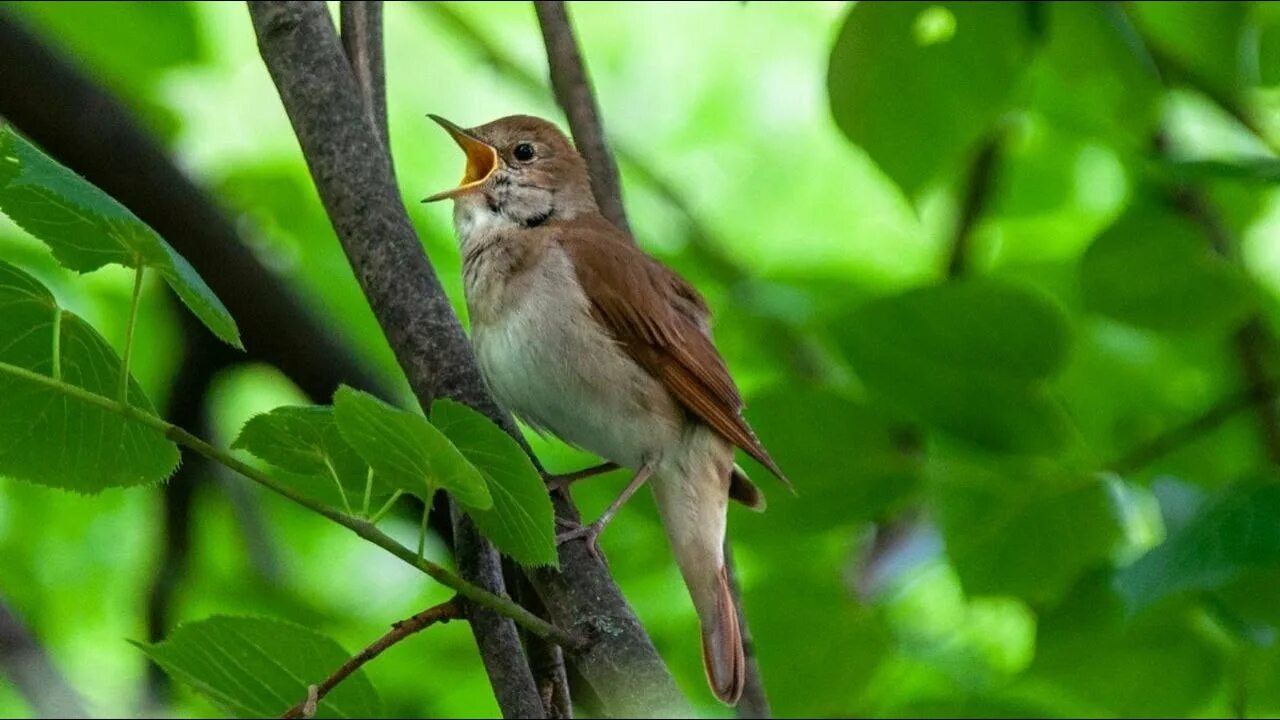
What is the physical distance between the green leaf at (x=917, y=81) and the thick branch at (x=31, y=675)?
7.44 ft

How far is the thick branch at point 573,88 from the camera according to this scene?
163 inches

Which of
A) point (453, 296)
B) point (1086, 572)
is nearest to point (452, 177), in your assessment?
point (453, 296)

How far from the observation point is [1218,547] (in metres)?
2.90

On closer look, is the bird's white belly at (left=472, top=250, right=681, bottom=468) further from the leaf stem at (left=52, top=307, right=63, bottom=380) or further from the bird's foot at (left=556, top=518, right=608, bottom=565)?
the leaf stem at (left=52, top=307, right=63, bottom=380)

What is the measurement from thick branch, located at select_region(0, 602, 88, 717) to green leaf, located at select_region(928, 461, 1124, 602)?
6.71ft

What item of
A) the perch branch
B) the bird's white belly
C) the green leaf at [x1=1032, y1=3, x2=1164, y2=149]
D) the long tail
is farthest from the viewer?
the bird's white belly

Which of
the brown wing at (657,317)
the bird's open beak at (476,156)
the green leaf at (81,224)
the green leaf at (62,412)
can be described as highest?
Answer: the green leaf at (81,224)

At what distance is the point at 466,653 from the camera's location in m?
5.80

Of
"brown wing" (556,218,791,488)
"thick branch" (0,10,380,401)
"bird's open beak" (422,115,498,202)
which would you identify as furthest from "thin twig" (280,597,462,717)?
"bird's open beak" (422,115,498,202)

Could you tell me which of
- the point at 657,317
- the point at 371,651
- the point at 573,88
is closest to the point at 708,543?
the point at 657,317

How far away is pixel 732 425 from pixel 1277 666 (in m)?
1.45

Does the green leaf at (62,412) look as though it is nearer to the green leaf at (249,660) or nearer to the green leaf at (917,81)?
the green leaf at (249,660)

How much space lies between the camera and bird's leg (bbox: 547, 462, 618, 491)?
376cm

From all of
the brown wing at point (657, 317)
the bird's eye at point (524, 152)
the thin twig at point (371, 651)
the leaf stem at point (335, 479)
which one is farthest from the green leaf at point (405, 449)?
the bird's eye at point (524, 152)
